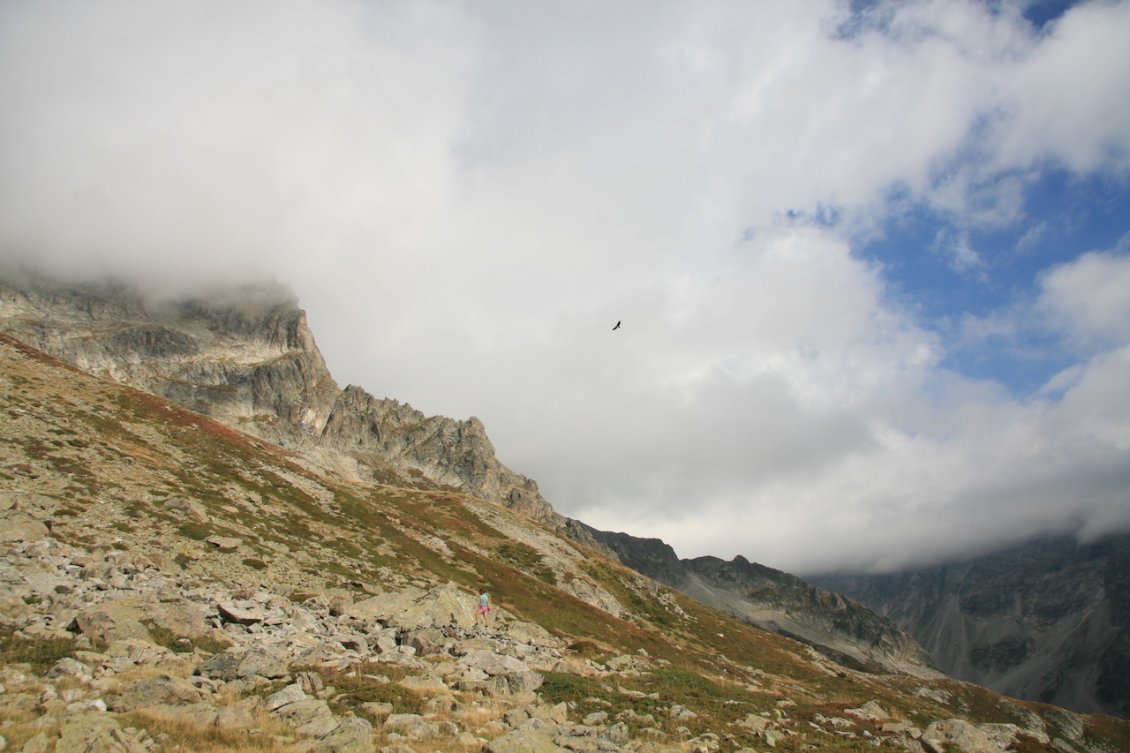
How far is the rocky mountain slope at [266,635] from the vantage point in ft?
57.8

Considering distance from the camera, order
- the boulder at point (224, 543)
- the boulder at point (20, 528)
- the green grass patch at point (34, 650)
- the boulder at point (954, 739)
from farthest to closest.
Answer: the boulder at point (224, 543) < the boulder at point (20, 528) < the boulder at point (954, 739) < the green grass patch at point (34, 650)

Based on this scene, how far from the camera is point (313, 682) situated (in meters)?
22.1

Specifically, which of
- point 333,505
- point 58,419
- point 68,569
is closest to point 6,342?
point 58,419

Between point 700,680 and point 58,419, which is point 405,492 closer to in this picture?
point 58,419

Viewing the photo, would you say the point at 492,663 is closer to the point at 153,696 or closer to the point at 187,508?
the point at 153,696

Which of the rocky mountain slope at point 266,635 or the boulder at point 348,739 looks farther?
the rocky mountain slope at point 266,635

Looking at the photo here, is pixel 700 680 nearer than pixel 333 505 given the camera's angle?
Yes

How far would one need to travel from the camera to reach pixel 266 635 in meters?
29.0

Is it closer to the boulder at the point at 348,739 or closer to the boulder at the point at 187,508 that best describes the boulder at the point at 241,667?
the boulder at the point at 348,739

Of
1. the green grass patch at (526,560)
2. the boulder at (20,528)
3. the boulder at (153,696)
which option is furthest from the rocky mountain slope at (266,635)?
the green grass patch at (526,560)

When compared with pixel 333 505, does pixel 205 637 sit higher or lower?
lower

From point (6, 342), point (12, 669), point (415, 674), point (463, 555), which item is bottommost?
point (12, 669)

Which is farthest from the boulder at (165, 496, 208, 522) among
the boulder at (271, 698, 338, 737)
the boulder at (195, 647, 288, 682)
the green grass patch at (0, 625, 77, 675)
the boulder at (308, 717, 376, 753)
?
the boulder at (308, 717, 376, 753)

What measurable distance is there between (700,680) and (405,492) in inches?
3845
